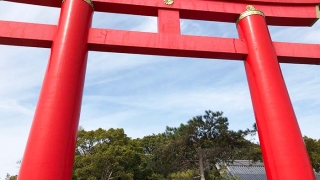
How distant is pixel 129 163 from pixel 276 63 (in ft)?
47.4

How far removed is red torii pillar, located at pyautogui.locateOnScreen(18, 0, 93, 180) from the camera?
A: 302cm

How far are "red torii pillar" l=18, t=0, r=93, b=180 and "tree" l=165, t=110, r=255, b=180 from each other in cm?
1048

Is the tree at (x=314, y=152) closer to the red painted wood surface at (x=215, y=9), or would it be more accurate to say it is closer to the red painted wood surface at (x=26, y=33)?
the red painted wood surface at (x=215, y=9)

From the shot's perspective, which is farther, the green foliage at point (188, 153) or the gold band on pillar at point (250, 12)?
the green foliage at point (188, 153)

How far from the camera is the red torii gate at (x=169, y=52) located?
321 centimetres

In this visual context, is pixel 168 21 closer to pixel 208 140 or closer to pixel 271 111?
pixel 271 111

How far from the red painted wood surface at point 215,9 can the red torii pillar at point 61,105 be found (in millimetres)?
727

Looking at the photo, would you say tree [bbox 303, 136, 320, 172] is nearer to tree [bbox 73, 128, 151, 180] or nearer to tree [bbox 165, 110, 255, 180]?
tree [bbox 165, 110, 255, 180]

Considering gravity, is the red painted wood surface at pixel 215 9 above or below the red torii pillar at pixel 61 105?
above

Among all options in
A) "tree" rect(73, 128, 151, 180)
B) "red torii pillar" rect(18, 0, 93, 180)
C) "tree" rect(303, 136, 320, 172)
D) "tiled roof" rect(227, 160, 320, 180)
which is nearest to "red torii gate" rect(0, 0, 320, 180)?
"red torii pillar" rect(18, 0, 93, 180)

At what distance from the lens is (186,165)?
1402 centimetres

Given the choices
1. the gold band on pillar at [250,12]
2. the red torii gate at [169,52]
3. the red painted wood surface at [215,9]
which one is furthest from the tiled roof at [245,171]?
the gold band on pillar at [250,12]

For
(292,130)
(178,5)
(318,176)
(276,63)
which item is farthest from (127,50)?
(318,176)

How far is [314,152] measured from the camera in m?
15.6
